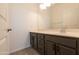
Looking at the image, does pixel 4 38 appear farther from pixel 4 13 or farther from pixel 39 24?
pixel 39 24

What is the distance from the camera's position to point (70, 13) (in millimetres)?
1681

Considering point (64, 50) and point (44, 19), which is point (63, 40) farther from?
point (44, 19)

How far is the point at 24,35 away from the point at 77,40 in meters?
0.67

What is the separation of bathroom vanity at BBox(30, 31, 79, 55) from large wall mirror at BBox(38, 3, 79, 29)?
0.34 feet

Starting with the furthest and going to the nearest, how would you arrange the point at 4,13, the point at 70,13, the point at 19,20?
the point at 70,13, the point at 19,20, the point at 4,13

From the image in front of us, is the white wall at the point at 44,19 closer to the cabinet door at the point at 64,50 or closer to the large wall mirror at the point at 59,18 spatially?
the large wall mirror at the point at 59,18

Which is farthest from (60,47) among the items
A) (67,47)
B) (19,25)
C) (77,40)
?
(19,25)

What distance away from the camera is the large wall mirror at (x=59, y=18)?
1.14 m

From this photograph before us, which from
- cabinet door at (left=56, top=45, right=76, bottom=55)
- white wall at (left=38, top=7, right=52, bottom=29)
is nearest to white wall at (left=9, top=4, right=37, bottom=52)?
white wall at (left=38, top=7, right=52, bottom=29)

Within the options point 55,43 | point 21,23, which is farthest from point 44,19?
point 55,43

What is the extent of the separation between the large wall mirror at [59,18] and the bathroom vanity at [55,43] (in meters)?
0.10

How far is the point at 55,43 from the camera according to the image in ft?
4.32

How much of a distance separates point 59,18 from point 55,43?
362mm

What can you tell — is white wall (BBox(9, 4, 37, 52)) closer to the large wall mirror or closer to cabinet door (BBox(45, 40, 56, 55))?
the large wall mirror
